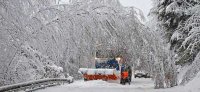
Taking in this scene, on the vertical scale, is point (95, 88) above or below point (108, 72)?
below

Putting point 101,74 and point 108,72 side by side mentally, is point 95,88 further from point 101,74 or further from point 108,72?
point 101,74

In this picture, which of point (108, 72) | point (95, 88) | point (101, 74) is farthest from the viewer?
point (101, 74)

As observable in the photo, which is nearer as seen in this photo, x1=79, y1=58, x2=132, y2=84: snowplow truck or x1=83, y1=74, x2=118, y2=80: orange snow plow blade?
x1=79, y1=58, x2=132, y2=84: snowplow truck

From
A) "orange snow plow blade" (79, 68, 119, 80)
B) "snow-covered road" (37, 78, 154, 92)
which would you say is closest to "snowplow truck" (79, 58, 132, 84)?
"orange snow plow blade" (79, 68, 119, 80)

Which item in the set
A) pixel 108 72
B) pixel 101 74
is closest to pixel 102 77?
pixel 101 74

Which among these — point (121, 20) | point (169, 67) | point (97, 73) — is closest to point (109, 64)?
point (97, 73)

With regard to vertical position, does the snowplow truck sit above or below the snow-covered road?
above

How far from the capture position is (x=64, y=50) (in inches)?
545

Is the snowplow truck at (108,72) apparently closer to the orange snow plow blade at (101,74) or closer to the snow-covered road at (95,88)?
the orange snow plow blade at (101,74)

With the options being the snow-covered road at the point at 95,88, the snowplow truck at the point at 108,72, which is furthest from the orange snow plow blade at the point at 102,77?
the snow-covered road at the point at 95,88

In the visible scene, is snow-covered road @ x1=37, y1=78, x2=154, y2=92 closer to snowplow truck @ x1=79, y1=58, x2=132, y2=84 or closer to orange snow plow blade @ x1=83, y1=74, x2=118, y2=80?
snowplow truck @ x1=79, y1=58, x2=132, y2=84

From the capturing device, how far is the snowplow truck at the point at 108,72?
27688mm

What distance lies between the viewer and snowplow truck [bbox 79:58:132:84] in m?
27.7

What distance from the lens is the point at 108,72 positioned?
27641mm
